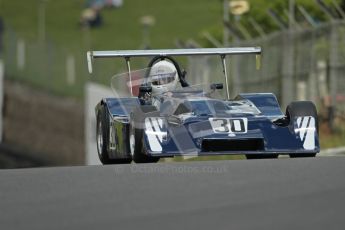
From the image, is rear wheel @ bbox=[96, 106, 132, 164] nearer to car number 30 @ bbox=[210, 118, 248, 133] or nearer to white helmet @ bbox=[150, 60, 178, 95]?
white helmet @ bbox=[150, 60, 178, 95]

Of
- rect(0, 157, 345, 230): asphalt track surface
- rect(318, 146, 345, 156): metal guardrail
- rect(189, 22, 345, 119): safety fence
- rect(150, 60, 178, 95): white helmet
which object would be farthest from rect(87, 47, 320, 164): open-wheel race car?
rect(189, 22, 345, 119): safety fence

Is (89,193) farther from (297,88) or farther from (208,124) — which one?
(297,88)

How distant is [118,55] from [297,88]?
8.89 m

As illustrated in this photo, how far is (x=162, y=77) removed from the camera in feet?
56.1

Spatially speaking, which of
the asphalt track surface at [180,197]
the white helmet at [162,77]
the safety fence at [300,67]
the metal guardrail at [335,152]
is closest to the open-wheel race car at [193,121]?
the white helmet at [162,77]

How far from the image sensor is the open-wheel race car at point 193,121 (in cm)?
1477

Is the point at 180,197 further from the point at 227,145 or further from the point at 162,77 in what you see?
the point at 162,77

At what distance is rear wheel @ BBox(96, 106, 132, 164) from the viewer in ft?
56.4

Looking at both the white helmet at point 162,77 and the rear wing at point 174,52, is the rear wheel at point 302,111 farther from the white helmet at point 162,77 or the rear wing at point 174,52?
the white helmet at point 162,77

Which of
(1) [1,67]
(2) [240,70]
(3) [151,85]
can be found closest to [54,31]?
(1) [1,67]

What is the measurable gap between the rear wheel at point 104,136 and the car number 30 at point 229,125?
2.29 m

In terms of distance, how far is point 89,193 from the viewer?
10227mm

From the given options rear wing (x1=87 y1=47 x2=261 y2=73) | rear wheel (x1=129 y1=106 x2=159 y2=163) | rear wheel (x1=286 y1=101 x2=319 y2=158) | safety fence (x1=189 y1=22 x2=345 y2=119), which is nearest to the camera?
rear wheel (x1=129 y1=106 x2=159 y2=163)

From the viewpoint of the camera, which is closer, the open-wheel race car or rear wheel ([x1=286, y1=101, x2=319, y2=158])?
the open-wheel race car
